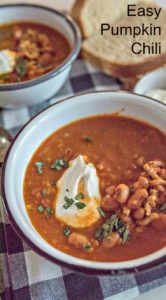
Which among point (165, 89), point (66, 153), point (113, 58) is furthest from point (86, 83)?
point (66, 153)

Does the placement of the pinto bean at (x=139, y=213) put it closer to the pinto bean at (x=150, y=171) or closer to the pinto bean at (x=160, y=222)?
the pinto bean at (x=160, y=222)

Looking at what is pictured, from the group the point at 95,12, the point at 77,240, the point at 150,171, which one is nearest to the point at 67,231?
the point at 77,240

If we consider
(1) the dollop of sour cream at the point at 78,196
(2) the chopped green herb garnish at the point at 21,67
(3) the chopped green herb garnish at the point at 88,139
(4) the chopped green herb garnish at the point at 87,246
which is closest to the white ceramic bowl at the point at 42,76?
(2) the chopped green herb garnish at the point at 21,67

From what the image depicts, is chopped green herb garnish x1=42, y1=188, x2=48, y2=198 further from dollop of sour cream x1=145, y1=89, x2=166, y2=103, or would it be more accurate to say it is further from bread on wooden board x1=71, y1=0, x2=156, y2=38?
bread on wooden board x1=71, y1=0, x2=156, y2=38

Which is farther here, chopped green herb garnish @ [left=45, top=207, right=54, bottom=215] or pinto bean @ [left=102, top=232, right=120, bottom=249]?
chopped green herb garnish @ [left=45, top=207, right=54, bottom=215]

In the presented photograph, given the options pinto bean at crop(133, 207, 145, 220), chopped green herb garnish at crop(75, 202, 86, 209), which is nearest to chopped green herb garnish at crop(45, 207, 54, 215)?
chopped green herb garnish at crop(75, 202, 86, 209)

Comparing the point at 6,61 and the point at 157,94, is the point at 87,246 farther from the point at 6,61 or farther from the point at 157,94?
the point at 6,61
